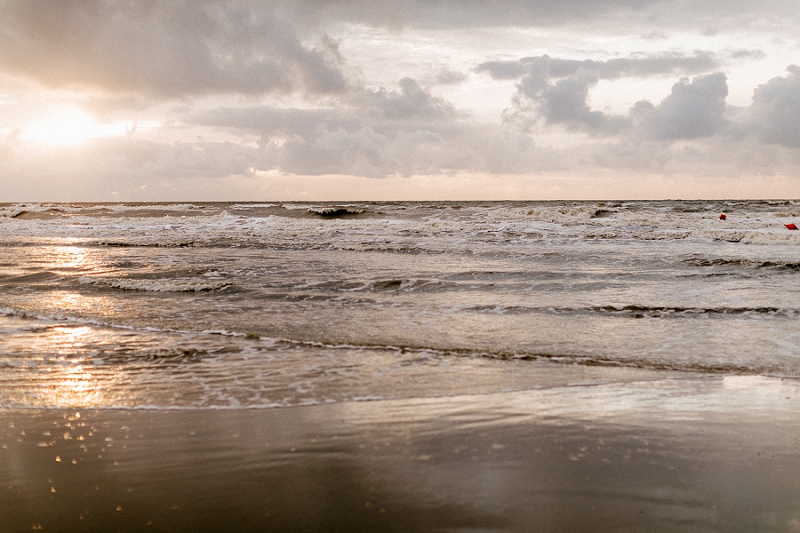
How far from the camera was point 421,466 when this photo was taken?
3.37 m

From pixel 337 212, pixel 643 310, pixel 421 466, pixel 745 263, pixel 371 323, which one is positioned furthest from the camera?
pixel 337 212

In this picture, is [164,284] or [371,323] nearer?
[371,323]

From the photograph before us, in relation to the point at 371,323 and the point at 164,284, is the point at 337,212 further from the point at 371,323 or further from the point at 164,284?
the point at 371,323

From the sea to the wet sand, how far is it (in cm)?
51

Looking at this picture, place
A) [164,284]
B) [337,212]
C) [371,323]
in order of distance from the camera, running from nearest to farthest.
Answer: [371,323]
[164,284]
[337,212]

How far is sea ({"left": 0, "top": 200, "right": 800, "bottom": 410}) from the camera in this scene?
518 centimetres

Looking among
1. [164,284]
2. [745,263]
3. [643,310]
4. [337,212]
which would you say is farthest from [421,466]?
[337,212]

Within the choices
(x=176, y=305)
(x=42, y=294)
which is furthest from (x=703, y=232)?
(x=42, y=294)

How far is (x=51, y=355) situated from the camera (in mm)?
6148

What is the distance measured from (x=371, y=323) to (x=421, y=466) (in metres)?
4.48

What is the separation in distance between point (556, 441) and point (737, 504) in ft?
3.58

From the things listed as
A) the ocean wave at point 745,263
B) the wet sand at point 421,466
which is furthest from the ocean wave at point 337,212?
the wet sand at point 421,466

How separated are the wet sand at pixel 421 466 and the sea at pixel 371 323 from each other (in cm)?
51

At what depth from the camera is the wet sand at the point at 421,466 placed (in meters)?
2.80
